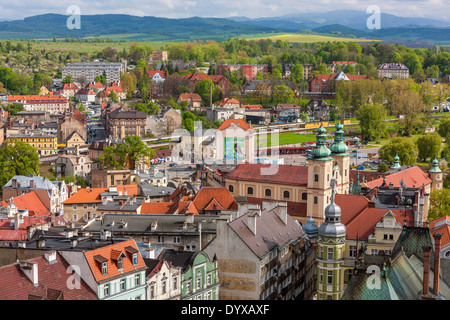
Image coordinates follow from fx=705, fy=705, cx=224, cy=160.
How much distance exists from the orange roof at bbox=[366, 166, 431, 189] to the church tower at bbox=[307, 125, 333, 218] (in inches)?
355

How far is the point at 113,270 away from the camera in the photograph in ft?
71.3

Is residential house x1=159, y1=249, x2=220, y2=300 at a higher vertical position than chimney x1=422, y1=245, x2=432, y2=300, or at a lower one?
lower

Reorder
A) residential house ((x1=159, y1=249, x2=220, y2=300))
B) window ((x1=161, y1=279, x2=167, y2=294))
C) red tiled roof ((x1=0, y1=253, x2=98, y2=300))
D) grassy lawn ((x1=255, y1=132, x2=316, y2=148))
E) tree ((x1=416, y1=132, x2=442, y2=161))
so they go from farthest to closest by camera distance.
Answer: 1. grassy lawn ((x1=255, y1=132, x2=316, y2=148))
2. tree ((x1=416, y1=132, x2=442, y2=161))
3. residential house ((x1=159, y1=249, x2=220, y2=300))
4. window ((x1=161, y1=279, x2=167, y2=294))
5. red tiled roof ((x1=0, y1=253, x2=98, y2=300))

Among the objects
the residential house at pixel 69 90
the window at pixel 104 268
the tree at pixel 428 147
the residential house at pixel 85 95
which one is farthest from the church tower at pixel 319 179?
the residential house at pixel 69 90

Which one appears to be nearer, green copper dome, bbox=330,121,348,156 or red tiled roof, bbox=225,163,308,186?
red tiled roof, bbox=225,163,308,186

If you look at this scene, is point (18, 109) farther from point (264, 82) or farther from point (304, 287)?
point (304, 287)

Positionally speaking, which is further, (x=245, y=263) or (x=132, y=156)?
(x=132, y=156)

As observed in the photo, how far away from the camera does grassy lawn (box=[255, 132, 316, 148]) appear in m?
94.0

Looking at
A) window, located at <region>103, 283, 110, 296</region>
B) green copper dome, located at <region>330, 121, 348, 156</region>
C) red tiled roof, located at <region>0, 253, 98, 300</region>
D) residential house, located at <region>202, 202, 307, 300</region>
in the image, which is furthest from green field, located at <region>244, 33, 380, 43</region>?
red tiled roof, located at <region>0, 253, 98, 300</region>

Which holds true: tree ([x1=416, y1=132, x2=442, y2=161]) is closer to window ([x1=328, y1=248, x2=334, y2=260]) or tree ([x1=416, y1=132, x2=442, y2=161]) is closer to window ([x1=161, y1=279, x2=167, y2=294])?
window ([x1=328, y1=248, x2=334, y2=260])

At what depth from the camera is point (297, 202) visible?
43938 millimetres

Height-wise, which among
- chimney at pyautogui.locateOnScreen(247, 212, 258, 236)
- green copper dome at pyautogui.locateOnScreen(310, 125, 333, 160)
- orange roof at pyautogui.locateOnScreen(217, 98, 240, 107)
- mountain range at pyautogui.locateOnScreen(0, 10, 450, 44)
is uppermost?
mountain range at pyautogui.locateOnScreen(0, 10, 450, 44)
